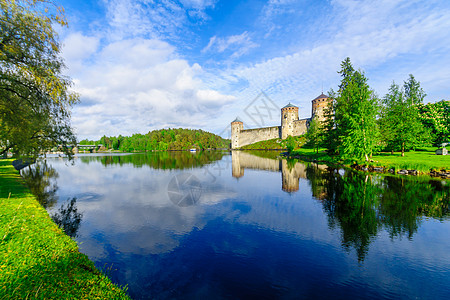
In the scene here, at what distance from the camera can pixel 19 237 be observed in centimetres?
680

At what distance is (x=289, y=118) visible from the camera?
355 ft

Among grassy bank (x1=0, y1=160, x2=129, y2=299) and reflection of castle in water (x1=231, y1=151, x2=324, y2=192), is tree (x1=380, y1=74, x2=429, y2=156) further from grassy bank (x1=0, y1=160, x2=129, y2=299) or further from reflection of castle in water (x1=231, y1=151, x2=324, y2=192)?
grassy bank (x1=0, y1=160, x2=129, y2=299)

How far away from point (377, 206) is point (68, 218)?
20.7m

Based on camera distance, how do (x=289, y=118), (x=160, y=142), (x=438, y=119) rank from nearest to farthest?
1. (x=438, y=119)
2. (x=289, y=118)
3. (x=160, y=142)

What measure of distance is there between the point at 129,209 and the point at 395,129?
46054 mm

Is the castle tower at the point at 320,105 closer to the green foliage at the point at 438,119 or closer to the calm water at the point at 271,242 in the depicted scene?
the green foliage at the point at 438,119

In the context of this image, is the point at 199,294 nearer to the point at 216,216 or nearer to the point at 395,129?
the point at 216,216

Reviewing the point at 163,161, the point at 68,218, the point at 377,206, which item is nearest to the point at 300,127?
the point at 163,161

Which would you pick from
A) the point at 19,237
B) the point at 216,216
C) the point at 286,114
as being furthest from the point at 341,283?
the point at 286,114

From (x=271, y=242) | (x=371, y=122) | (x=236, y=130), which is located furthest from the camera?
(x=236, y=130)

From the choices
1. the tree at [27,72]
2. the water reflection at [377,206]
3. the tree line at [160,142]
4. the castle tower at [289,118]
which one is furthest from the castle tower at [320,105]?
the tree line at [160,142]

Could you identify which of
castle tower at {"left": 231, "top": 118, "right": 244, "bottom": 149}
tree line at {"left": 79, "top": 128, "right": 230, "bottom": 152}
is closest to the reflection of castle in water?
castle tower at {"left": 231, "top": 118, "right": 244, "bottom": 149}

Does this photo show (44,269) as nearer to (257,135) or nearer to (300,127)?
(300,127)

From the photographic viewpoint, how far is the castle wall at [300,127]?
101938 millimetres
